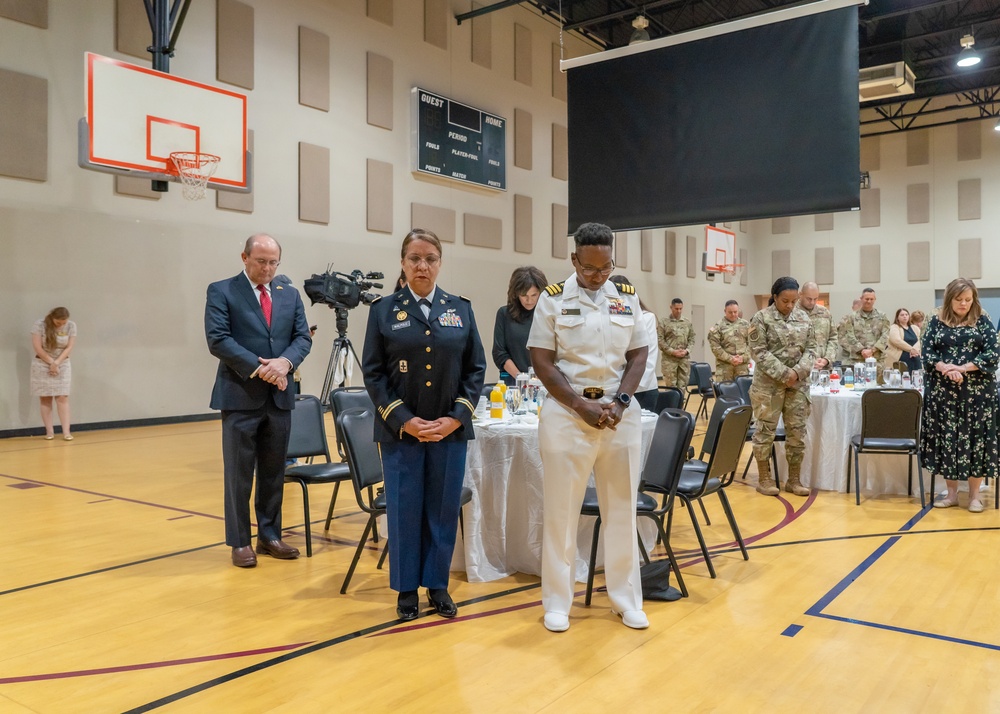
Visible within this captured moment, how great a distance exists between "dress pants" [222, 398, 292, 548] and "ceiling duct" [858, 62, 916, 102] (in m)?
13.9

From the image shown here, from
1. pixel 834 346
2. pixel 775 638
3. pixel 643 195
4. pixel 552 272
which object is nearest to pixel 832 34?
pixel 643 195

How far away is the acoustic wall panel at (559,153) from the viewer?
15.2 m

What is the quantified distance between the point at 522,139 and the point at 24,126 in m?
8.44

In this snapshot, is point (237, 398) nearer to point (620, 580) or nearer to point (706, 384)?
point (620, 580)

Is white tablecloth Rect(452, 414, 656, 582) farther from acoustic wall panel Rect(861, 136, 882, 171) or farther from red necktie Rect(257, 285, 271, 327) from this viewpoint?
acoustic wall panel Rect(861, 136, 882, 171)

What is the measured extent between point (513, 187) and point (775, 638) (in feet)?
39.7

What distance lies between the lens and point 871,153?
2005cm

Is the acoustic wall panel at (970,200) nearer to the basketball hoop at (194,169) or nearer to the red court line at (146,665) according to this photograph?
the basketball hoop at (194,169)

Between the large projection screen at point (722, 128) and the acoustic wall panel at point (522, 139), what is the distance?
17.7 feet

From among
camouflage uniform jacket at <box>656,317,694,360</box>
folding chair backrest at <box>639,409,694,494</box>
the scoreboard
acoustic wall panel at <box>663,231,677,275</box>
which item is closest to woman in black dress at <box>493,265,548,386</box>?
folding chair backrest at <box>639,409,694,494</box>

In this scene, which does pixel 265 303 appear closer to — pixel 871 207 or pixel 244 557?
pixel 244 557

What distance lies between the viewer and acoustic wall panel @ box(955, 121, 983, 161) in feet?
61.2

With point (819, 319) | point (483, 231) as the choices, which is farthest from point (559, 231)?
point (819, 319)

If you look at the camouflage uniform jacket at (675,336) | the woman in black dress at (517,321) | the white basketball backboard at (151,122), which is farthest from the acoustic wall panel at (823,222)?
the woman in black dress at (517,321)
